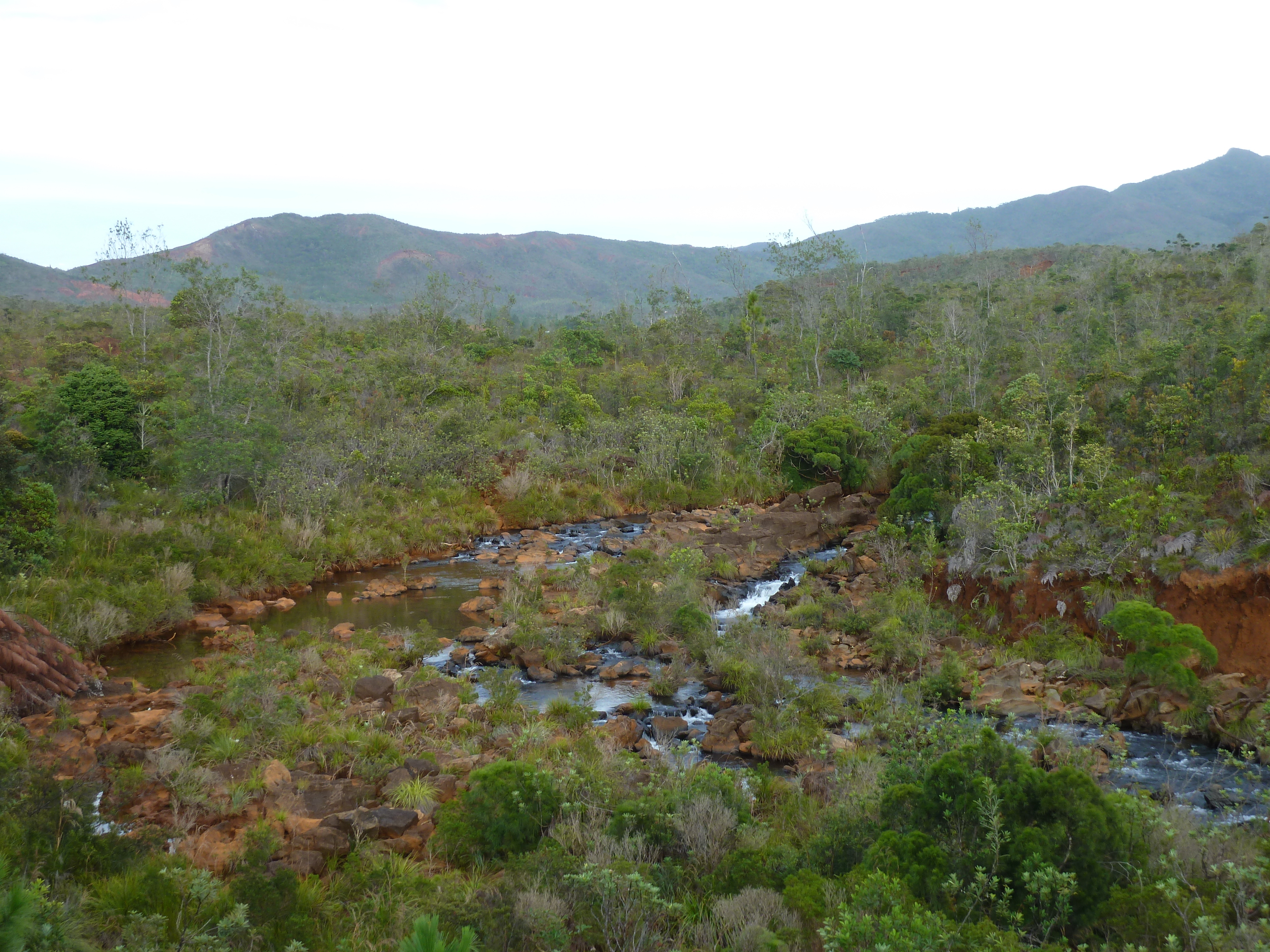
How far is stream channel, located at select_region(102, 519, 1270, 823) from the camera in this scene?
7324 millimetres

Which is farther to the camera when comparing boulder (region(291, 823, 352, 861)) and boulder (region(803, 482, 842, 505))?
boulder (region(803, 482, 842, 505))

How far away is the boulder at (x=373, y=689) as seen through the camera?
9.92 m

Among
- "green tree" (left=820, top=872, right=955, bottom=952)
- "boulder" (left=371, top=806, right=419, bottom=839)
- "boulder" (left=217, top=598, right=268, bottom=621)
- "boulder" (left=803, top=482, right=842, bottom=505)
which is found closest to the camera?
"green tree" (left=820, top=872, right=955, bottom=952)

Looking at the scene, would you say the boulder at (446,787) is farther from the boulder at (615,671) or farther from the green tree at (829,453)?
the green tree at (829,453)

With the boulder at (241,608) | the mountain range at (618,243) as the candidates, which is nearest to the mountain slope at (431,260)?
the mountain range at (618,243)

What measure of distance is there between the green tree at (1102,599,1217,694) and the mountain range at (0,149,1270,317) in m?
98.4

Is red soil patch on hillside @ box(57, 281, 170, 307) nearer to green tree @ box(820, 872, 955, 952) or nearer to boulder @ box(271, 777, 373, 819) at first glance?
boulder @ box(271, 777, 373, 819)

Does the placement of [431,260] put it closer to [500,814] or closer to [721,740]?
[721,740]

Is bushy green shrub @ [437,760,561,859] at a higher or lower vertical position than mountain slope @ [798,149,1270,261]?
lower

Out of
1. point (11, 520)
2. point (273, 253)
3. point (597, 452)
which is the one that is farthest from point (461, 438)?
point (273, 253)

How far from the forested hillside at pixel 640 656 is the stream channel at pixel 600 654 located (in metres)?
0.19

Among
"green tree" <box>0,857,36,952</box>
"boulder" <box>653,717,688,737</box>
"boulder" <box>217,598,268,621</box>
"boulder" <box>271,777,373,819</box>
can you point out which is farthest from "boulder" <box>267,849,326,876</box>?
"boulder" <box>217,598,268,621</box>

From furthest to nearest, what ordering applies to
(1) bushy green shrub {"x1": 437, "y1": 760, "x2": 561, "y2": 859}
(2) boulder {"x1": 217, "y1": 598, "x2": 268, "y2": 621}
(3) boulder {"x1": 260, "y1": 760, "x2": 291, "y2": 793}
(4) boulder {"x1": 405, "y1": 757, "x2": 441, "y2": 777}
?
(2) boulder {"x1": 217, "y1": 598, "x2": 268, "y2": 621} → (4) boulder {"x1": 405, "y1": 757, "x2": 441, "y2": 777} → (3) boulder {"x1": 260, "y1": 760, "x2": 291, "y2": 793} → (1) bushy green shrub {"x1": 437, "y1": 760, "x2": 561, "y2": 859}

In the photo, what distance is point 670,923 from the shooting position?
472 centimetres
